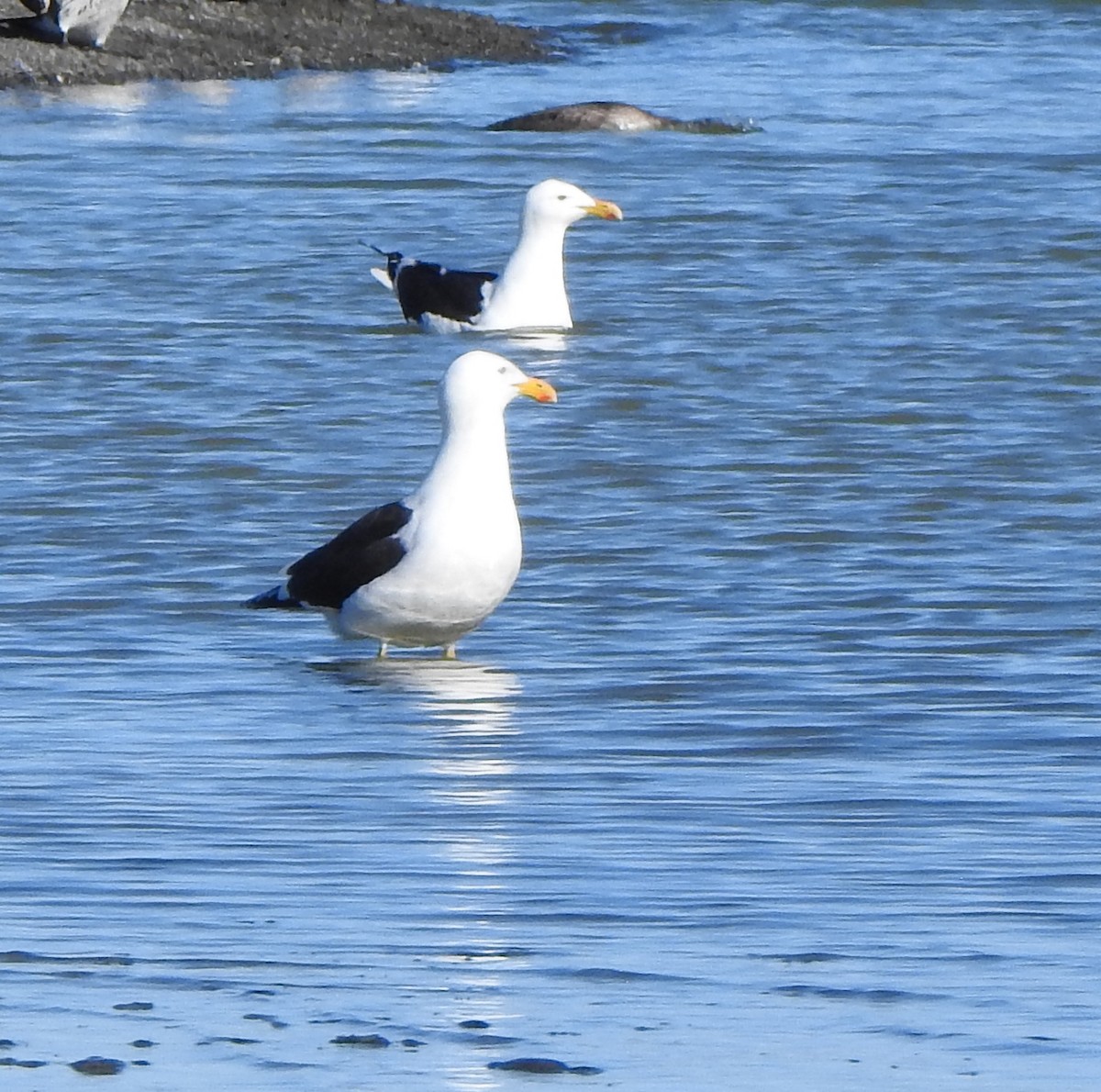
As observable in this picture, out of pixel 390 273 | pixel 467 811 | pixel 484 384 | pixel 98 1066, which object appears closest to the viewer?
pixel 98 1066

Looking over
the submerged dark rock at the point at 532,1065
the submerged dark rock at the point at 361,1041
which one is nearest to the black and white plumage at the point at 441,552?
the submerged dark rock at the point at 361,1041

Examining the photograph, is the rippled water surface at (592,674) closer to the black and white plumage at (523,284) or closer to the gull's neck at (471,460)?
the black and white plumage at (523,284)

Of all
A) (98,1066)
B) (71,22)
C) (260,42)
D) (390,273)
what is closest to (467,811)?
(98,1066)

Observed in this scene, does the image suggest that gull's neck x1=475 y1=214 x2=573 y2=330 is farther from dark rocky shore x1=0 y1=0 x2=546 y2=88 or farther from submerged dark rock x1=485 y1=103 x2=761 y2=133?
dark rocky shore x1=0 y1=0 x2=546 y2=88

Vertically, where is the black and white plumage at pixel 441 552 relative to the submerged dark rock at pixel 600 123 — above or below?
below

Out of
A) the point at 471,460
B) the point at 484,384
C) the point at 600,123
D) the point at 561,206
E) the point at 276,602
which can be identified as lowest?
the point at 276,602

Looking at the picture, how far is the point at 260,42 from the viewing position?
104 ft

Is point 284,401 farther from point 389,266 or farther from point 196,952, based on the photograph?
point 196,952

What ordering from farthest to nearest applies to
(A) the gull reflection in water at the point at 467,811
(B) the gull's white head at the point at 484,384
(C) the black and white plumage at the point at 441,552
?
1. (B) the gull's white head at the point at 484,384
2. (C) the black and white plumage at the point at 441,552
3. (A) the gull reflection in water at the point at 467,811

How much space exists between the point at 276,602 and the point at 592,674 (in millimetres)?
970

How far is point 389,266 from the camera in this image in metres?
15.7

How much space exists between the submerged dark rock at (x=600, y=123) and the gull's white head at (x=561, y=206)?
9.76 m

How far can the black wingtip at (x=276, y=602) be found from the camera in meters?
8.44

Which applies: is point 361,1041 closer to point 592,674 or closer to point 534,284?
point 592,674
